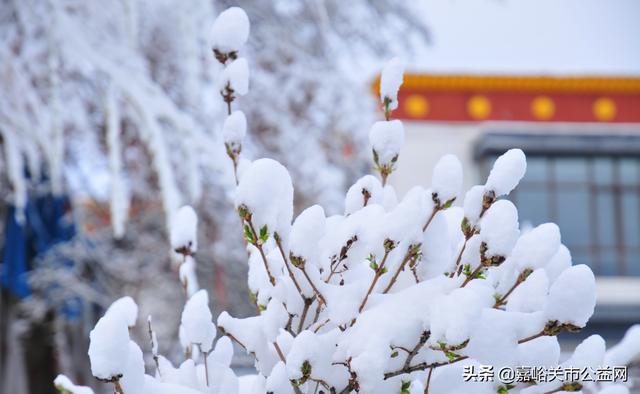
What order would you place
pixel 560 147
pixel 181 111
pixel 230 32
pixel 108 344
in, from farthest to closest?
1. pixel 560 147
2. pixel 181 111
3. pixel 230 32
4. pixel 108 344

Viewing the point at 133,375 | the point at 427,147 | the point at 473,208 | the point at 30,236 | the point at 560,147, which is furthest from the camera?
the point at 560,147

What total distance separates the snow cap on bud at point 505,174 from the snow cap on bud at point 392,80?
0.29 m

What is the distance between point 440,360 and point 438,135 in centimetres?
1297

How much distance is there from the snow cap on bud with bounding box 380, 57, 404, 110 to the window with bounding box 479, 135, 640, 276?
13212 mm

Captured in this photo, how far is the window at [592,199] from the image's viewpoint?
14469mm

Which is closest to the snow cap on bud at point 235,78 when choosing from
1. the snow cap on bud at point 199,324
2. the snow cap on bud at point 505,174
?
the snow cap on bud at point 199,324

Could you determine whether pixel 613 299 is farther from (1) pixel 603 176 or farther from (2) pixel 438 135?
(2) pixel 438 135

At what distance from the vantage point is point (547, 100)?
14.1 m

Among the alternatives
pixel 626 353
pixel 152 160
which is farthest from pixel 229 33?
pixel 152 160

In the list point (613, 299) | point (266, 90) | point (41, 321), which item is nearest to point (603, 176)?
point (613, 299)

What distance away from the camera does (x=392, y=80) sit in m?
1.60

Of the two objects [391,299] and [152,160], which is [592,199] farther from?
[391,299]

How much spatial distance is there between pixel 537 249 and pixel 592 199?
14.2 m

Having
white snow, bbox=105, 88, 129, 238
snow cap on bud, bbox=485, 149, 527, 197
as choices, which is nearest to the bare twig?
snow cap on bud, bbox=485, 149, 527, 197
